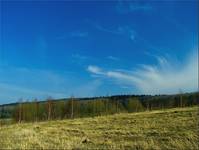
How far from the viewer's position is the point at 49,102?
6919 cm

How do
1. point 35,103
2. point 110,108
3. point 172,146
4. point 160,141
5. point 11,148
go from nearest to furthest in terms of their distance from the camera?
1. point 11,148
2. point 172,146
3. point 160,141
4. point 35,103
5. point 110,108

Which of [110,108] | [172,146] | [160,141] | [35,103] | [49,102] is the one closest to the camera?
[172,146]

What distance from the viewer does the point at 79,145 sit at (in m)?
14.7

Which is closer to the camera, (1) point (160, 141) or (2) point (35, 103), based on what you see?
(1) point (160, 141)

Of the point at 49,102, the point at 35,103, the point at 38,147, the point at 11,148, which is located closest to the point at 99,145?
the point at 38,147

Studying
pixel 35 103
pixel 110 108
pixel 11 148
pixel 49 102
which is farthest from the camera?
pixel 110 108

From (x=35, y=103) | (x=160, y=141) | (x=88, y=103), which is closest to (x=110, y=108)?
(x=88, y=103)

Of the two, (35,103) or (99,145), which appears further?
(35,103)

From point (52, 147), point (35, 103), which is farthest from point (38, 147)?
point (35, 103)

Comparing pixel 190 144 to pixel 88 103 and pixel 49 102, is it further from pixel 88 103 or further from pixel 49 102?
pixel 88 103

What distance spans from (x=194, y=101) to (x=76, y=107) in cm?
3024

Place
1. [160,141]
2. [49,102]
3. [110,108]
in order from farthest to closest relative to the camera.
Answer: [110,108] < [49,102] < [160,141]

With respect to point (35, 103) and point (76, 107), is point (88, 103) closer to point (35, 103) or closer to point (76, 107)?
point (76, 107)

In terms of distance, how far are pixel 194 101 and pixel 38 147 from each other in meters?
76.1
